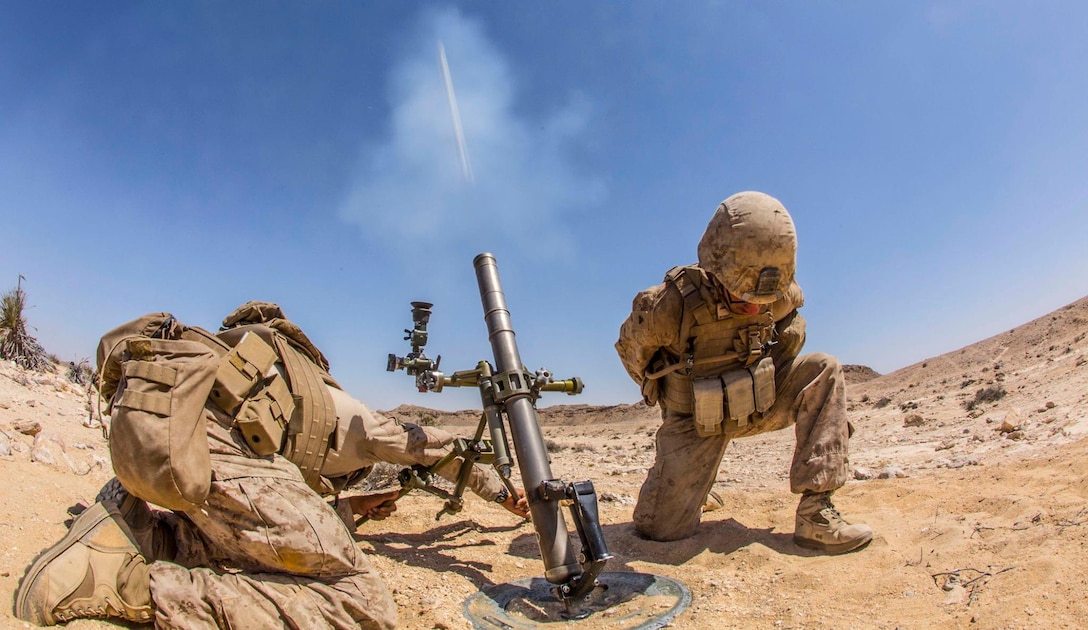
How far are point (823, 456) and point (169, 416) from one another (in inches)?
140

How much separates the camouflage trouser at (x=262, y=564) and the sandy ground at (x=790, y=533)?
298mm

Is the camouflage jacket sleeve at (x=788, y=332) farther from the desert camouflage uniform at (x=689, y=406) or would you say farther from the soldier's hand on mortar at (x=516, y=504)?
the soldier's hand on mortar at (x=516, y=504)

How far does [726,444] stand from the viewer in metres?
4.54

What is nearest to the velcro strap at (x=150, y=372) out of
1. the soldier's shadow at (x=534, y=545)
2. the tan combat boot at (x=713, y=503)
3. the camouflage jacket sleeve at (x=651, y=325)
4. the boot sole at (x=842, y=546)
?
the soldier's shadow at (x=534, y=545)

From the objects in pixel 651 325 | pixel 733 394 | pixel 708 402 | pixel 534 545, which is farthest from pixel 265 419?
pixel 733 394

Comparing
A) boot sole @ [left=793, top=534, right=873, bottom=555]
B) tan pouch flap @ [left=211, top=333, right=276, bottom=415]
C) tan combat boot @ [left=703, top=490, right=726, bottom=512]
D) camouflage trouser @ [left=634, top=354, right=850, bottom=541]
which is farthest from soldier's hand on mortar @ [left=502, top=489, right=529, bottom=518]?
tan pouch flap @ [left=211, top=333, right=276, bottom=415]

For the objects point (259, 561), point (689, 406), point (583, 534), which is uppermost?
point (689, 406)

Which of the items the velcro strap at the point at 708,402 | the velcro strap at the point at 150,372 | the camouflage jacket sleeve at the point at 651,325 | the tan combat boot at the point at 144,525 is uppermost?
the camouflage jacket sleeve at the point at 651,325

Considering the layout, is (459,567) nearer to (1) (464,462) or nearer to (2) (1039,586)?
(1) (464,462)

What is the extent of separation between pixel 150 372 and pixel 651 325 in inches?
118

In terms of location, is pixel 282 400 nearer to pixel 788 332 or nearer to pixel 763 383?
pixel 763 383

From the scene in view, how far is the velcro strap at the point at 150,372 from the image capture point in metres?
2.68

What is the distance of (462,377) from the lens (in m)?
3.94

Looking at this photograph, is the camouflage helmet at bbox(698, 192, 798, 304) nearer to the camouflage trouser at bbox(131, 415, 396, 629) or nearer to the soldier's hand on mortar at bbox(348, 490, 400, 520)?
the camouflage trouser at bbox(131, 415, 396, 629)
